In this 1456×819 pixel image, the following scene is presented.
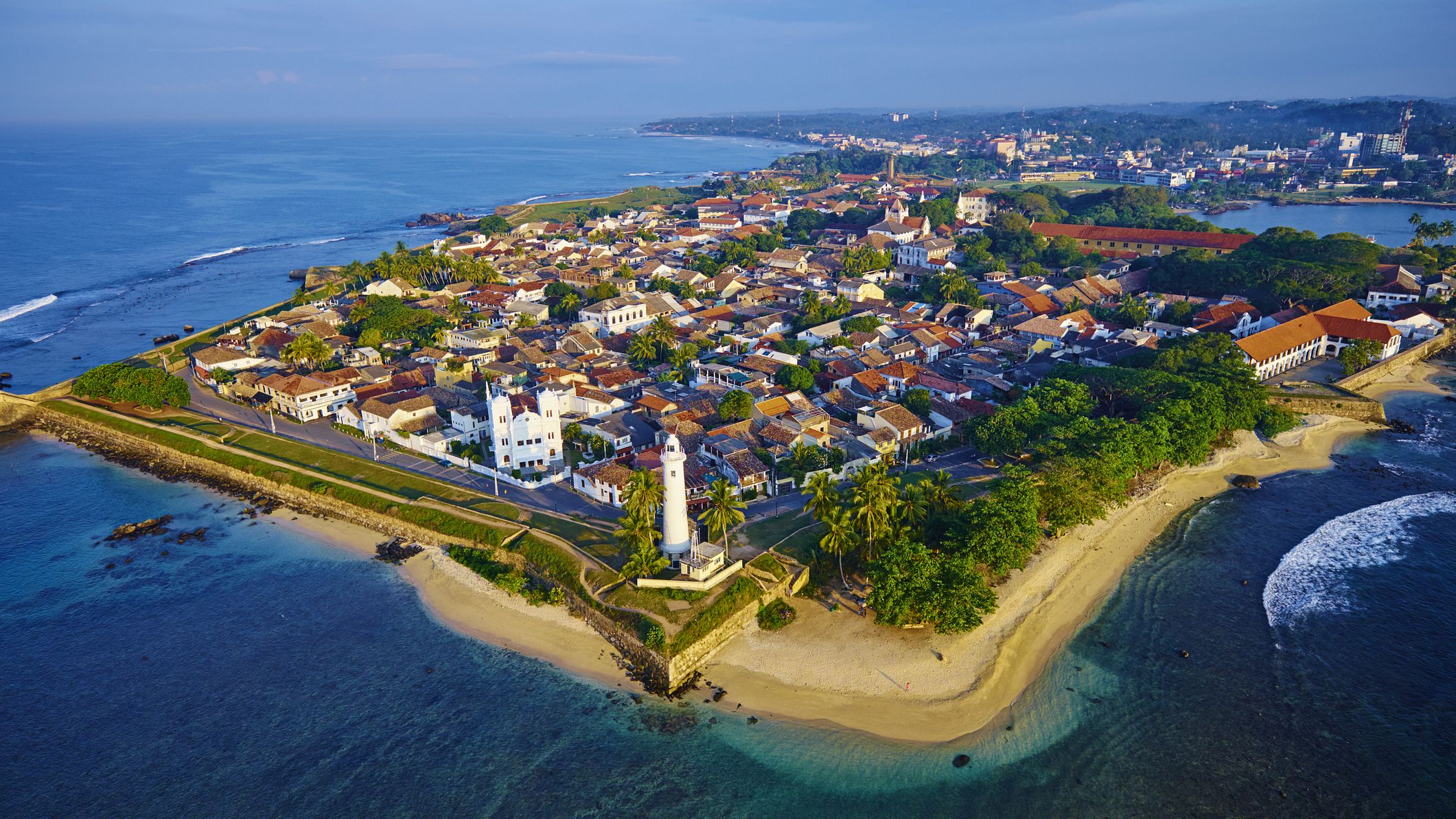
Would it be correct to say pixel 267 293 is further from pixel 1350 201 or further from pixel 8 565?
pixel 1350 201

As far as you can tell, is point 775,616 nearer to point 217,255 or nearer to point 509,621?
point 509,621

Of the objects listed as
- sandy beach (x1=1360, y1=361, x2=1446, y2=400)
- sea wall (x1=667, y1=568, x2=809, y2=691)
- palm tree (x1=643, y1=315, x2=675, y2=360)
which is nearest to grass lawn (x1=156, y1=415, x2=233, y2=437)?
palm tree (x1=643, y1=315, x2=675, y2=360)

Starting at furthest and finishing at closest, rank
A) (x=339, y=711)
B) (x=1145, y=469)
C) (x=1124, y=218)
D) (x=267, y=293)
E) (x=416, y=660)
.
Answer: (x=1124, y=218) → (x=267, y=293) → (x=1145, y=469) → (x=416, y=660) → (x=339, y=711)

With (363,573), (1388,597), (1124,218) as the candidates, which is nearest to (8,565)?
(363,573)

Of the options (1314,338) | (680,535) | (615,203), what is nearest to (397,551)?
A: (680,535)

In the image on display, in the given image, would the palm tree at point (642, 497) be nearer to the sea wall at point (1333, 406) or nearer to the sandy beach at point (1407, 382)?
the sea wall at point (1333, 406)

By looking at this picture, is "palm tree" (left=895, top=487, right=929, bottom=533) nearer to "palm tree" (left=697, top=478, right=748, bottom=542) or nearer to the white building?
"palm tree" (left=697, top=478, right=748, bottom=542)
